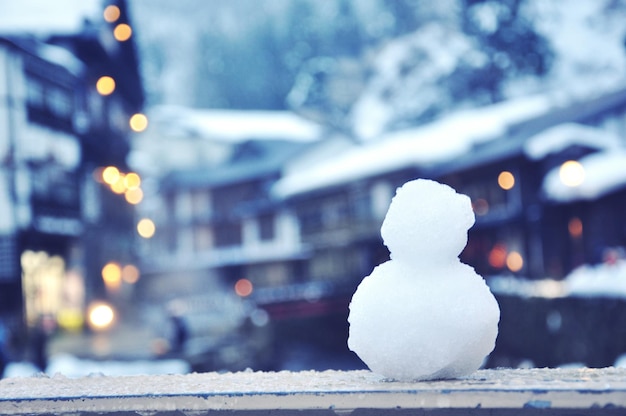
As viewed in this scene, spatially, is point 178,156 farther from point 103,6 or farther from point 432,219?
point 432,219

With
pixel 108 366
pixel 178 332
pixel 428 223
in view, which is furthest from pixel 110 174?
pixel 428 223

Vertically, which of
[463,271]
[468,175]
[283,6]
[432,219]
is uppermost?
[283,6]

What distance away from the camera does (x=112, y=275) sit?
69.3 ft

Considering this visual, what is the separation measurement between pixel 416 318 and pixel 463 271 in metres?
0.23

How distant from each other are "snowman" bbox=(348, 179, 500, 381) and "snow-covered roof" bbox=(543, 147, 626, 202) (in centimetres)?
1467

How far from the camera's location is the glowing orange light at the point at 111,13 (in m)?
21.5

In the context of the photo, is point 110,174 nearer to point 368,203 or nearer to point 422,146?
point 368,203

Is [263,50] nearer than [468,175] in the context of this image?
No

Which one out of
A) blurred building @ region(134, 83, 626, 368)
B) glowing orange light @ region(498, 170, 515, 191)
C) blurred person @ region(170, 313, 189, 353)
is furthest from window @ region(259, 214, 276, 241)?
blurred person @ region(170, 313, 189, 353)

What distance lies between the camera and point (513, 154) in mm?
18547

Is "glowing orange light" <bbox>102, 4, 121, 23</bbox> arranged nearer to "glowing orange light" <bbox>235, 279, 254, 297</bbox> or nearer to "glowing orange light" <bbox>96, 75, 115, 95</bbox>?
"glowing orange light" <bbox>96, 75, 115, 95</bbox>

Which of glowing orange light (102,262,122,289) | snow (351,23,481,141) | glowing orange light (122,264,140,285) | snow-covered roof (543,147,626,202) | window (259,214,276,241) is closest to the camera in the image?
snow-covered roof (543,147,626,202)

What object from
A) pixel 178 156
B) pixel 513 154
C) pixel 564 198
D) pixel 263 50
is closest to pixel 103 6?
pixel 513 154

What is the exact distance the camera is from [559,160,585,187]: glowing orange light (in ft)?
52.3
